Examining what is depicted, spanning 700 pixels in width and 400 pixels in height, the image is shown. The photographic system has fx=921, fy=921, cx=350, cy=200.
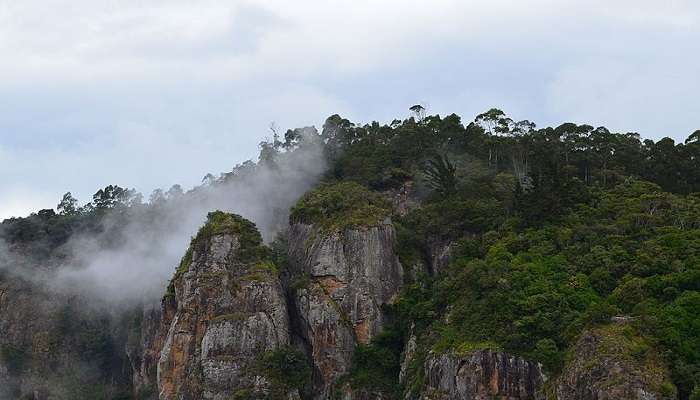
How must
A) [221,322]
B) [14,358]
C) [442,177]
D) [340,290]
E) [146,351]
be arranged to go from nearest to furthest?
1. [221,322]
2. [340,290]
3. [442,177]
4. [146,351]
5. [14,358]

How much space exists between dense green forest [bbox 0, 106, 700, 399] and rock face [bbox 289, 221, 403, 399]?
4.31ft

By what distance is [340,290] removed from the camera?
65.9 metres

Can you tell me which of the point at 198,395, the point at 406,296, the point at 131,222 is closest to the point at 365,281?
the point at 406,296

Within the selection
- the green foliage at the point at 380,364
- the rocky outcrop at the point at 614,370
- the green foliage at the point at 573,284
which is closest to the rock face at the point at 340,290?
the green foliage at the point at 380,364

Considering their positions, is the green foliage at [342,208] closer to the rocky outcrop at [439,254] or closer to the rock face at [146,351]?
the rocky outcrop at [439,254]

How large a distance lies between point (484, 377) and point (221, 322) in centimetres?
2012

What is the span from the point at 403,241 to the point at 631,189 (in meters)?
17.5

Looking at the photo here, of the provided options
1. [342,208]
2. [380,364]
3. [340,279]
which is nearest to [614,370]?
[380,364]

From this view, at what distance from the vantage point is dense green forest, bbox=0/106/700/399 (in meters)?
50.9

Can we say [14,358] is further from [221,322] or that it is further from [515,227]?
[515,227]

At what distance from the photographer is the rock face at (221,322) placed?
203 feet

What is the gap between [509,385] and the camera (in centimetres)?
5091

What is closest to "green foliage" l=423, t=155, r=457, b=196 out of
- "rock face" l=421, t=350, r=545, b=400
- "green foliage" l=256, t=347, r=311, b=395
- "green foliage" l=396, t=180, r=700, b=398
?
"green foliage" l=396, t=180, r=700, b=398

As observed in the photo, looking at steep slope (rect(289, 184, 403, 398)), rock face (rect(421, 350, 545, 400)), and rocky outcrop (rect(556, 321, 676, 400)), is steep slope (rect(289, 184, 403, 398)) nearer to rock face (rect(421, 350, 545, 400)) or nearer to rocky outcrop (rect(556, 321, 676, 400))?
rock face (rect(421, 350, 545, 400))
